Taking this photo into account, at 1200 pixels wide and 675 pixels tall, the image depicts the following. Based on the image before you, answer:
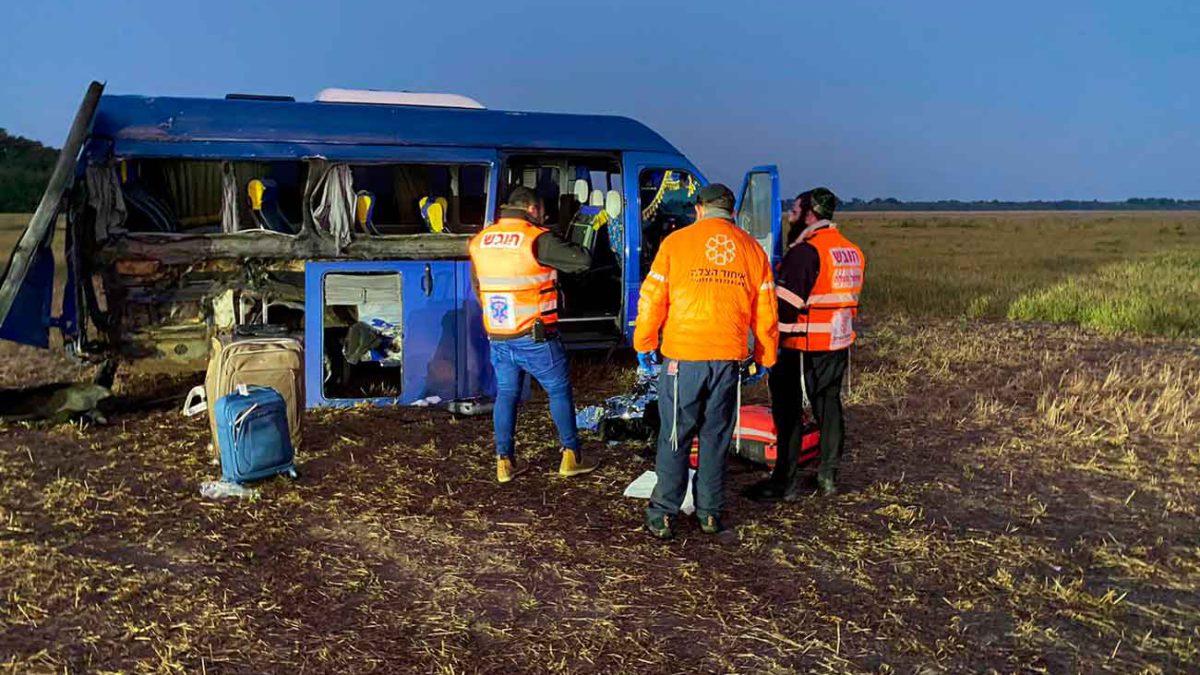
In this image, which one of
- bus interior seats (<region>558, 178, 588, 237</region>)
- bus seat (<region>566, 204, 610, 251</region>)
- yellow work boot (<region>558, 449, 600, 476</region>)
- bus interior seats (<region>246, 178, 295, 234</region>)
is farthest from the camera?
bus interior seats (<region>558, 178, 588, 237</region>)

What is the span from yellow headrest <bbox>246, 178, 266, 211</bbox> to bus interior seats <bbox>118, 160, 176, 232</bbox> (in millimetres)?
669

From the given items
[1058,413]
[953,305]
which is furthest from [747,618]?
[953,305]

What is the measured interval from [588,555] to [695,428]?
0.84 metres

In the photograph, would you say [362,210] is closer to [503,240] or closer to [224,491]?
[503,240]

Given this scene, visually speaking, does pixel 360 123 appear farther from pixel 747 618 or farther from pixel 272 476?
pixel 747 618

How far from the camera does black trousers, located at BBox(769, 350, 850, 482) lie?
5.48 meters

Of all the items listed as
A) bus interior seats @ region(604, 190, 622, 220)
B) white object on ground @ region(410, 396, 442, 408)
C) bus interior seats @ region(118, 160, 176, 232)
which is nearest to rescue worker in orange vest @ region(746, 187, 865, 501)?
white object on ground @ region(410, 396, 442, 408)

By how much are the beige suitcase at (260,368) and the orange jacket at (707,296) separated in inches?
109

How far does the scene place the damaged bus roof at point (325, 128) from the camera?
24.4 feet

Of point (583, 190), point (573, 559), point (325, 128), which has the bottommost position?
point (573, 559)

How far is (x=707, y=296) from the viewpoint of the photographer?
4715mm

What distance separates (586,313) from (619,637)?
19.1 feet

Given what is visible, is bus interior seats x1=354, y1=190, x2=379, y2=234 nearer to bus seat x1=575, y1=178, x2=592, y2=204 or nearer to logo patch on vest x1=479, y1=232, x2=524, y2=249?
bus seat x1=575, y1=178, x2=592, y2=204

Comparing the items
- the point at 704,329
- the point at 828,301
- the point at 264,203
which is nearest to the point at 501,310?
the point at 704,329
